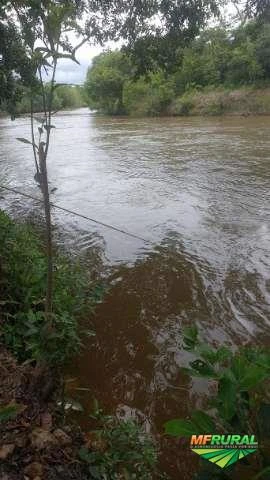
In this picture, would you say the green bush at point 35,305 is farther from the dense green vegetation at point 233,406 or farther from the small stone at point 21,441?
the dense green vegetation at point 233,406

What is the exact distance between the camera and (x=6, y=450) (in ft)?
5.46

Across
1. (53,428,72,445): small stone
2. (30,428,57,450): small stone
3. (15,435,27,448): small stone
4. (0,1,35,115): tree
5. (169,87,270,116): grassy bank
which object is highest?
(169,87,270,116): grassy bank

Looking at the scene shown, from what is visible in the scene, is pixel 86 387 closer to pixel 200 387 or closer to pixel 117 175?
pixel 200 387

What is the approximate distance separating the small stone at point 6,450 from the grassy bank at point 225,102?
25.4 m

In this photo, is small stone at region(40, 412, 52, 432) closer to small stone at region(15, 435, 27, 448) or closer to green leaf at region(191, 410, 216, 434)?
small stone at region(15, 435, 27, 448)

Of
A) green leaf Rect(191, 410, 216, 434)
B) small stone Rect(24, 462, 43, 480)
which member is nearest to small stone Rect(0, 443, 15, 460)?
small stone Rect(24, 462, 43, 480)

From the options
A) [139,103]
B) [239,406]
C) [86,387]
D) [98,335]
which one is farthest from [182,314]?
[139,103]

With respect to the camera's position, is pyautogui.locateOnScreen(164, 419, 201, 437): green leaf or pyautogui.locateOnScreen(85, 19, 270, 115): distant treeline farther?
pyautogui.locateOnScreen(85, 19, 270, 115): distant treeline

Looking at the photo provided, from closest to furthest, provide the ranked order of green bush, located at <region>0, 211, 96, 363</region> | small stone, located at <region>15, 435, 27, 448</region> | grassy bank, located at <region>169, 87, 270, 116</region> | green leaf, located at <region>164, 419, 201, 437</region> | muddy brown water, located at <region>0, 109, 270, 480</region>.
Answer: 1. green leaf, located at <region>164, 419, 201, 437</region>
2. small stone, located at <region>15, 435, 27, 448</region>
3. green bush, located at <region>0, 211, 96, 363</region>
4. muddy brown water, located at <region>0, 109, 270, 480</region>
5. grassy bank, located at <region>169, 87, 270, 116</region>

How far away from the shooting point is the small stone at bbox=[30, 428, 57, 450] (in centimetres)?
176

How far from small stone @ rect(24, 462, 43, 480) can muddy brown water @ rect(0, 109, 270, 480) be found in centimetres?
74

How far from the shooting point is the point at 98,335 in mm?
3207

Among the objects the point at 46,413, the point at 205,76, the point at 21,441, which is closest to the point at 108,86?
the point at 205,76

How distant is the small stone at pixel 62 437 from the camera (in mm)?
1866
